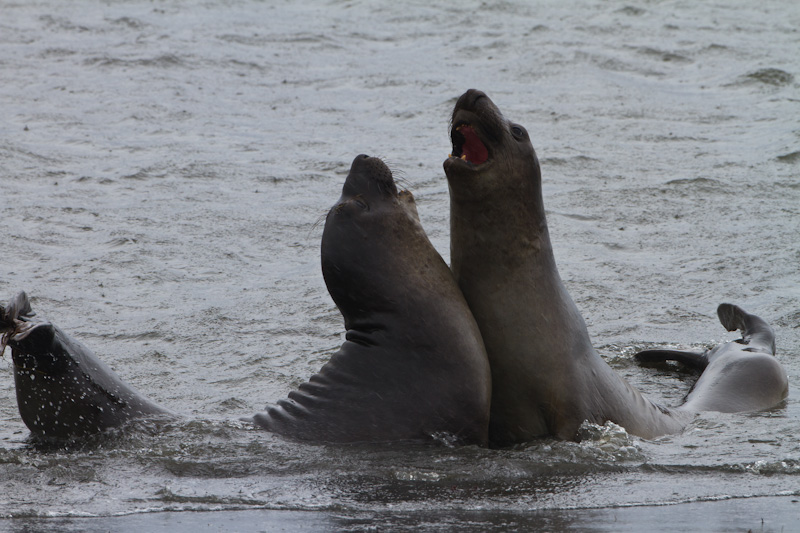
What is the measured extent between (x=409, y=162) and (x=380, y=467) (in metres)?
7.04

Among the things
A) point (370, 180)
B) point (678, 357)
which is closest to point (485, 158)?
point (370, 180)

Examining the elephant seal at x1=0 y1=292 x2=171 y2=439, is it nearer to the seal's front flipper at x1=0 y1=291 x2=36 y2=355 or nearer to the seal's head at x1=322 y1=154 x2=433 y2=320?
the seal's front flipper at x1=0 y1=291 x2=36 y2=355

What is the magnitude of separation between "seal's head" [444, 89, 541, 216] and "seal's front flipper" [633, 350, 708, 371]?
2.36 m

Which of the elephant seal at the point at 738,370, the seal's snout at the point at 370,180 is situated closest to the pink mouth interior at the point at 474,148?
the seal's snout at the point at 370,180

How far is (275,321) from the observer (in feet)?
26.2

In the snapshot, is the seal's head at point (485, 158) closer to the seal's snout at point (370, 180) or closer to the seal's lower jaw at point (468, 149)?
the seal's lower jaw at point (468, 149)

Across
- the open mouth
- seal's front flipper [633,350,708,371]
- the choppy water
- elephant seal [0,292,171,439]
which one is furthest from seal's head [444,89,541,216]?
seal's front flipper [633,350,708,371]

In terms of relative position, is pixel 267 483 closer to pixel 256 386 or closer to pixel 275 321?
pixel 256 386

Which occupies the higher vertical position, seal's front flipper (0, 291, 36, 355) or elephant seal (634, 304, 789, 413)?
seal's front flipper (0, 291, 36, 355)

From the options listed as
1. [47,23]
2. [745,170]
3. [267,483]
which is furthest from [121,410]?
[47,23]

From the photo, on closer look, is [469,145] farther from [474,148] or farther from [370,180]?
[370,180]

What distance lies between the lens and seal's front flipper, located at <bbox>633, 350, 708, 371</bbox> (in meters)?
7.15

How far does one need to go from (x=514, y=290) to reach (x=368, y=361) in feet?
2.39

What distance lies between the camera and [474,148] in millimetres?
5250
